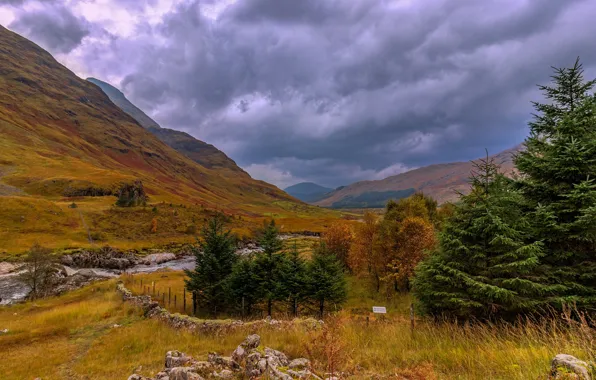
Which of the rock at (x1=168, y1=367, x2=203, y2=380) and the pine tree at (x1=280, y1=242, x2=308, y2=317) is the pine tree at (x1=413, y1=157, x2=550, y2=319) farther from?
the pine tree at (x1=280, y1=242, x2=308, y2=317)

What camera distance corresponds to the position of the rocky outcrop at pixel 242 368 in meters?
6.86

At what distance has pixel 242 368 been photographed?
772 cm

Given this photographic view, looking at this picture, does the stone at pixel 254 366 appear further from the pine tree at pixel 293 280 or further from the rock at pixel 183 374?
the pine tree at pixel 293 280

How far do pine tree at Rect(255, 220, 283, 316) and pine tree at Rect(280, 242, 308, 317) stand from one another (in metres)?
0.46

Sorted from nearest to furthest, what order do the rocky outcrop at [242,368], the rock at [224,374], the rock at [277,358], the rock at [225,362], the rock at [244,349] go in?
the rocky outcrop at [242,368]
the rock at [224,374]
the rock at [277,358]
the rock at [225,362]
the rock at [244,349]

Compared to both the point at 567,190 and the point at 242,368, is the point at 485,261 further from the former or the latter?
the point at 242,368

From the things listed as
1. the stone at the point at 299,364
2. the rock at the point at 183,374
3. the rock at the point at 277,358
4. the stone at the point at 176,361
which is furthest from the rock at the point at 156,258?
the stone at the point at 299,364

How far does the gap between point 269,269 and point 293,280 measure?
2.54 metres

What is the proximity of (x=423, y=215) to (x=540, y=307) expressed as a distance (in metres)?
32.2

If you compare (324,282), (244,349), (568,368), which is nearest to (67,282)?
(324,282)

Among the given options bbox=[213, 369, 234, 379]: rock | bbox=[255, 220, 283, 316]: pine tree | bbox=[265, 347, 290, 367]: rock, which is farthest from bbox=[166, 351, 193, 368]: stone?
bbox=[255, 220, 283, 316]: pine tree

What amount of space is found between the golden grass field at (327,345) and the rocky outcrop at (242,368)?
62 cm

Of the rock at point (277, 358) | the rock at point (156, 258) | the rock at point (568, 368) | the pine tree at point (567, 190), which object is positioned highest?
the pine tree at point (567, 190)

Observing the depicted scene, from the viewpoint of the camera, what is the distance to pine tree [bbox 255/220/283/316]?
25.9 metres
